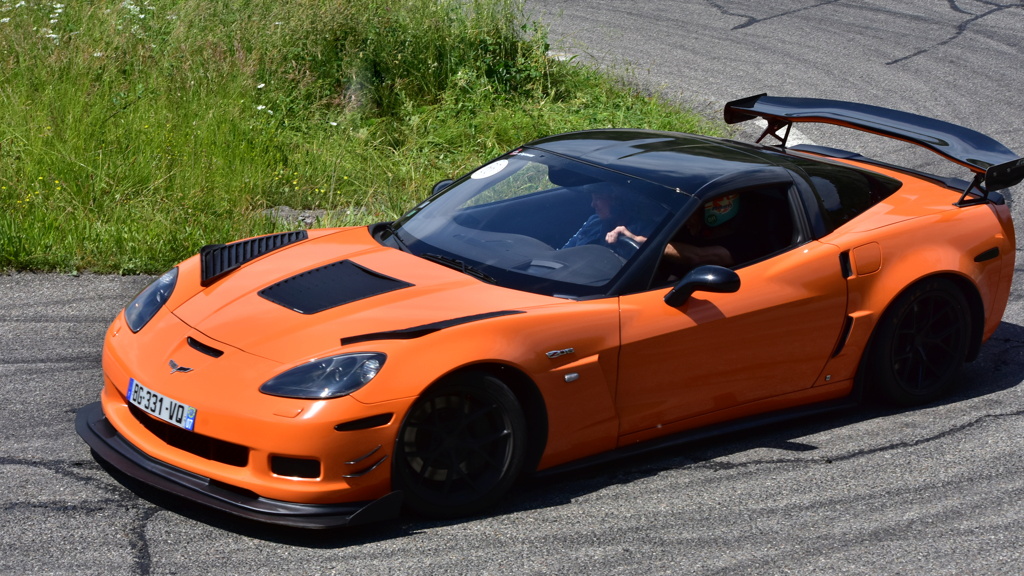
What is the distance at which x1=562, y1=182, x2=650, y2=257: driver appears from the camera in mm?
4703

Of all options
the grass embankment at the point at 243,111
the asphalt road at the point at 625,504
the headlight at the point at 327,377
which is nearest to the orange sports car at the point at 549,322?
the headlight at the point at 327,377

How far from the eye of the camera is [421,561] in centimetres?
375

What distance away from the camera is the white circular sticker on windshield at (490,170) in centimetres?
552

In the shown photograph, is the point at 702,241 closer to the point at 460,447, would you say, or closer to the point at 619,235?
the point at 619,235

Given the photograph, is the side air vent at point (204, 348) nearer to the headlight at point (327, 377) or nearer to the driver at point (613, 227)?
the headlight at point (327, 377)

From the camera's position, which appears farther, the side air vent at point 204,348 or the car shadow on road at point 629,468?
the side air vent at point 204,348

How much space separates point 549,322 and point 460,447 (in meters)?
0.59

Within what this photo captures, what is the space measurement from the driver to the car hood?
17.7 inches

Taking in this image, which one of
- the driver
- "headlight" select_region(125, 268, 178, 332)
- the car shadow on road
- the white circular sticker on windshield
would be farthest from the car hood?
the white circular sticker on windshield

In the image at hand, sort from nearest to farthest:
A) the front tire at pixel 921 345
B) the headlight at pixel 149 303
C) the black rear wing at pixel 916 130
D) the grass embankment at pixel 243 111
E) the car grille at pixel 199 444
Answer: the car grille at pixel 199 444 → the headlight at pixel 149 303 → the front tire at pixel 921 345 → the black rear wing at pixel 916 130 → the grass embankment at pixel 243 111

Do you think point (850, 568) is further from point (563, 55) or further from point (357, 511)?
point (563, 55)

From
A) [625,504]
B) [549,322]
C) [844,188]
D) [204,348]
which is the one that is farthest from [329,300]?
[844,188]

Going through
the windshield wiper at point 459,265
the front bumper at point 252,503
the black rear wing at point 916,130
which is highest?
the black rear wing at point 916,130

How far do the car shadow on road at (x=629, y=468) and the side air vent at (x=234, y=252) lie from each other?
0.95 meters
